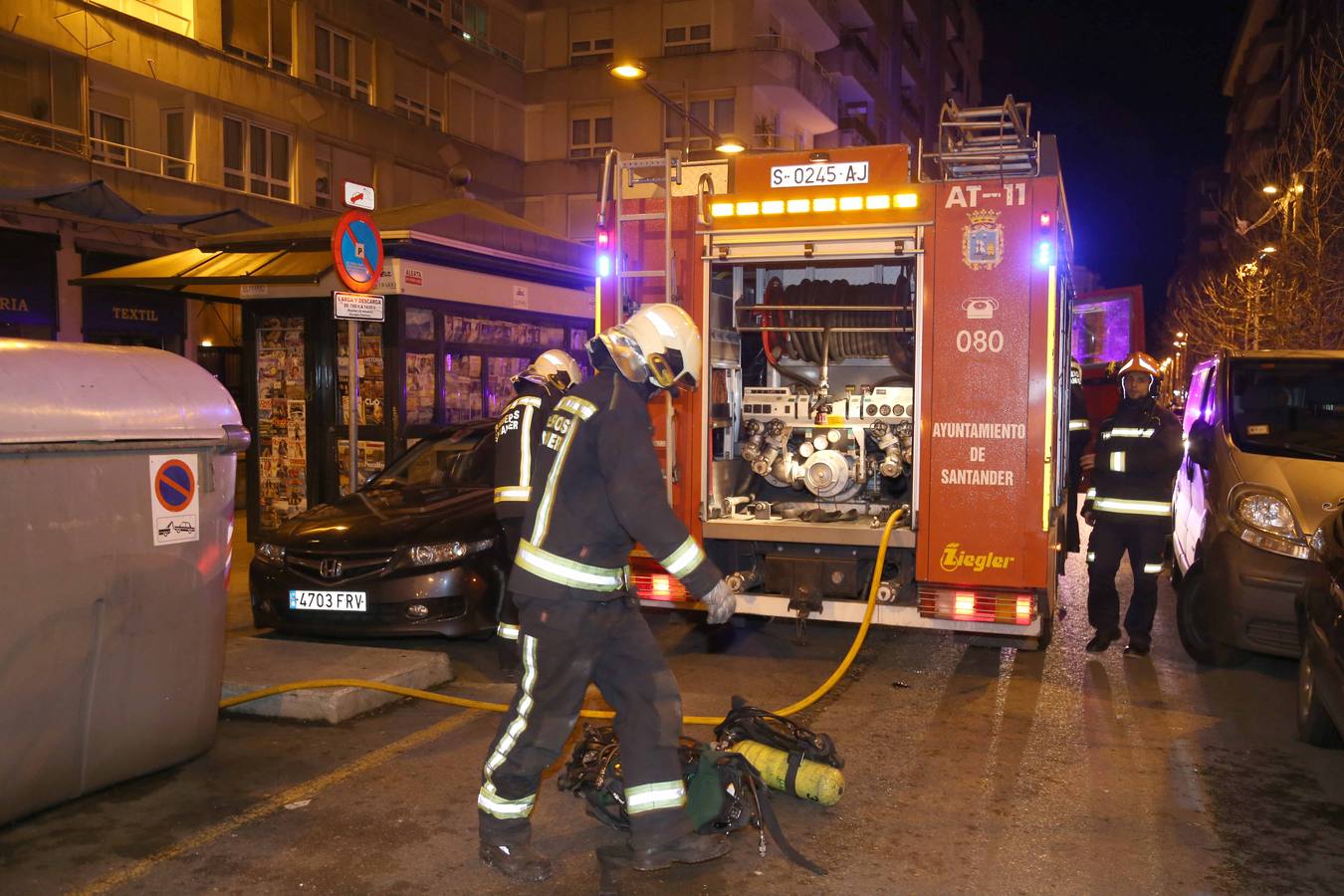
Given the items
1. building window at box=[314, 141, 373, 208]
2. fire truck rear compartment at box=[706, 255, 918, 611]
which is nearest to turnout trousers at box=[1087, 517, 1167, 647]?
fire truck rear compartment at box=[706, 255, 918, 611]

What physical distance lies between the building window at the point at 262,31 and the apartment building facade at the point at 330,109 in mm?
42

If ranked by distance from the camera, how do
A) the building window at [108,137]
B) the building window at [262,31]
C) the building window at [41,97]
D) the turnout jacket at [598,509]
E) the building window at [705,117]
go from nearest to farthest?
the turnout jacket at [598,509] → the building window at [41,97] → the building window at [108,137] → the building window at [262,31] → the building window at [705,117]

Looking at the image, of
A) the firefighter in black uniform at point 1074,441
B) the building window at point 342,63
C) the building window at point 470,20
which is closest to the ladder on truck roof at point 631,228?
the firefighter in black uniform at point 1074,441

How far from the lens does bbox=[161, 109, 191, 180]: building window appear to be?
63.8ft

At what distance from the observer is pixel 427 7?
2648 cm

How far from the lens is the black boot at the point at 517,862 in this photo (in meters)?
3.84

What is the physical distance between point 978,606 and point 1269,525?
1.65m

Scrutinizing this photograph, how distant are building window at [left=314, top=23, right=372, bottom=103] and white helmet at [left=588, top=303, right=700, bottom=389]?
69.5ft

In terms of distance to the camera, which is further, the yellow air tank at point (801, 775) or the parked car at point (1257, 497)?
the parked car at point (1257, 497)

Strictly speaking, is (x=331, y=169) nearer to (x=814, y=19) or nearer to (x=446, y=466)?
(x=814, y=19)

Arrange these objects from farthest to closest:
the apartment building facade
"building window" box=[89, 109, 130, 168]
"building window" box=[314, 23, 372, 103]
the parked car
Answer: "building window" box=[314, 23, 372, 103] → "building window" box=[89, 109, 130, 168] → the apartment building facade → the parked car

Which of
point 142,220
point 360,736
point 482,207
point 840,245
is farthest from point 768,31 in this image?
point 360,736

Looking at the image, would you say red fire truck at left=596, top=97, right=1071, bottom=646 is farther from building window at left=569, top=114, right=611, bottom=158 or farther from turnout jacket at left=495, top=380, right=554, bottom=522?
building window at left=569, top=114, right=611, bottom=158

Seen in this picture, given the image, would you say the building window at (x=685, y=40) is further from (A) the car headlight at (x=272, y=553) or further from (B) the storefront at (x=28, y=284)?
(A) the car headlight at (x=272, y=553)
